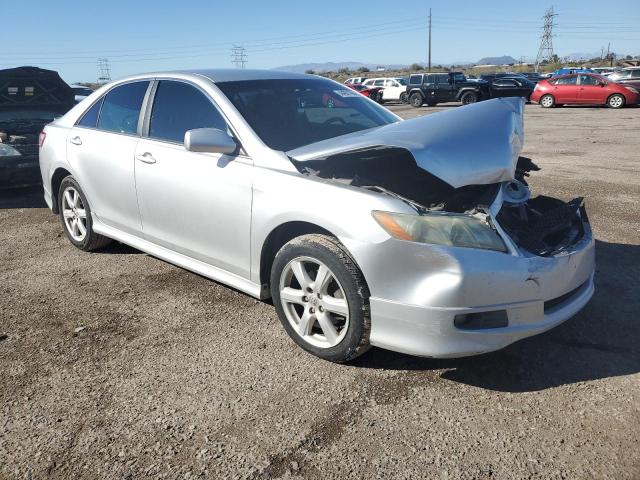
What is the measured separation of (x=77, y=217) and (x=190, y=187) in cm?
194

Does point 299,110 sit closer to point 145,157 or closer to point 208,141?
point 208,141

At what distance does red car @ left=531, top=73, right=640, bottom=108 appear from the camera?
22094 mm

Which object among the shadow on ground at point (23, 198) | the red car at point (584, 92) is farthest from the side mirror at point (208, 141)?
the red car at point (584, 92)

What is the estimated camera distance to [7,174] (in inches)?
279

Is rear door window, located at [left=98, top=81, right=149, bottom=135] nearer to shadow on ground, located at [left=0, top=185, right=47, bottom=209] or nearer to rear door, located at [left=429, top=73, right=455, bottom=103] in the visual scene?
shadow on ground, located at [left=0, top=185, right=47, bottom=209]

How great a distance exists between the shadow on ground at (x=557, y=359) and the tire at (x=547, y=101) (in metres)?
23.4

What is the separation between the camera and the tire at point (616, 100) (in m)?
22.2

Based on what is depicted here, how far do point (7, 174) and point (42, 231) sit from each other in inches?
71.5

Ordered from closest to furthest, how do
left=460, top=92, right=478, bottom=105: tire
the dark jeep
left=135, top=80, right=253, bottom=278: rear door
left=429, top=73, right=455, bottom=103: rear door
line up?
left=135, top=80, right=253, bottom=278: rear door
the dark jeep
left=460, top=92, right=478, bottom=105: tire
left=429, top=73, right=455, bottom=103: rear door

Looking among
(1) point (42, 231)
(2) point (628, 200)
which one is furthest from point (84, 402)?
(2) point (628, 200)

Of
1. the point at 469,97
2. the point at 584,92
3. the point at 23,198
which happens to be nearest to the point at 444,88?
the point at 469,97

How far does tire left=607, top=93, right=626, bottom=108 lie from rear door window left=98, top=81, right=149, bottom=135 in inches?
910

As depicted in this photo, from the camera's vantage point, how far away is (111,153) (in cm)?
428

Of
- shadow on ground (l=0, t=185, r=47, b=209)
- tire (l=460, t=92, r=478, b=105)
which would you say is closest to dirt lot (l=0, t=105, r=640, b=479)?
shadow on ground (l=0, t=185, r=47, b=209)
